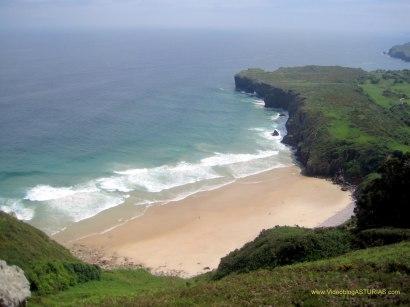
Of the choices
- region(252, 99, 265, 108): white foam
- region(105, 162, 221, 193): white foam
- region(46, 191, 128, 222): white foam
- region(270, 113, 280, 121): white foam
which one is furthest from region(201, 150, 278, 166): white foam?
region(252, 99, 265, 108): white foam

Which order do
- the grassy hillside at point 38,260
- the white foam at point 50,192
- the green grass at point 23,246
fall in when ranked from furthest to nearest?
the white foam at point 50,192 → the green grass at point 23,246 → the grassy hillside at point 38,260

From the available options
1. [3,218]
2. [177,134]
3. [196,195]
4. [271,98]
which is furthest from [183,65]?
[3,218]

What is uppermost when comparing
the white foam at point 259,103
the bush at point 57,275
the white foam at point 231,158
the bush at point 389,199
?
the bush at point 389,199

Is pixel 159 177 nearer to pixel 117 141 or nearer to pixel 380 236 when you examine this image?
pixel 117 141

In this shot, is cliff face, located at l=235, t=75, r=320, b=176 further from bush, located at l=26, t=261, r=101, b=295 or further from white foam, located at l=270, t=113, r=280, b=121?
bush, located at l=26, t=261, r=101, b=295

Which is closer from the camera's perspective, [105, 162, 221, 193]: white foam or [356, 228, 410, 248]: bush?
[356, 228, 410, 248]: bush

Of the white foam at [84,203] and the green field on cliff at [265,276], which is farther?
the white foam at [84,203]

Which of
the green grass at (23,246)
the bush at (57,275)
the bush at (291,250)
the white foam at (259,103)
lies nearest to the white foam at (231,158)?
the green grass at (23,246)

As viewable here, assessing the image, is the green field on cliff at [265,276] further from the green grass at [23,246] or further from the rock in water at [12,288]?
the rock in water at [12,288]
